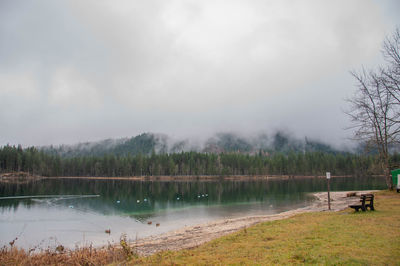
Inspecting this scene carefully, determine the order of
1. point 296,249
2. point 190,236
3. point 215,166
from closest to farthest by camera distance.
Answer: point 296,249 < point 190,236 < point 215,166

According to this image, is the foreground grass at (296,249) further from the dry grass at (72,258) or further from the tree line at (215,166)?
the tree line at (215,166)

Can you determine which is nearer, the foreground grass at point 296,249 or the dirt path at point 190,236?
the foreground grass at point 296,249

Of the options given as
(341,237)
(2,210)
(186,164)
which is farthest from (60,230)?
(186,164)

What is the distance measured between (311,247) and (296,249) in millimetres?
780

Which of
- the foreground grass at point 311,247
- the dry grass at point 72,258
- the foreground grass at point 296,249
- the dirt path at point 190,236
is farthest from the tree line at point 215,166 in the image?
the foreground grass at point 311,247

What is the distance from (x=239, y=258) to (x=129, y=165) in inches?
7393

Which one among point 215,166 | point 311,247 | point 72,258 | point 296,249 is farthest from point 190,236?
point 215,166

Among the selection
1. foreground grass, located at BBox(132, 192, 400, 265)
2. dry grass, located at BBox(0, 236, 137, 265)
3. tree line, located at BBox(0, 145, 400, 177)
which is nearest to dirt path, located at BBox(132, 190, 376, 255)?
dry grass, located at BBox(0, 236, 137, 265)

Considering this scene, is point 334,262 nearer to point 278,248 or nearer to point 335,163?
point 278,248

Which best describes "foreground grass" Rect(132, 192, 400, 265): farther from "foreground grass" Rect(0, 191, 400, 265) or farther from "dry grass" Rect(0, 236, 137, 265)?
"dry grass" Rect(0, 236, 137, 265)

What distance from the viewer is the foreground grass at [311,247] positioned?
11.0 m

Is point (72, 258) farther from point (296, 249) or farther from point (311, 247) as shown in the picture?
point (311, 247)

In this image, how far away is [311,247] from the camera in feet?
42.0

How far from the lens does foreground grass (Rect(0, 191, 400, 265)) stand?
1110cm
